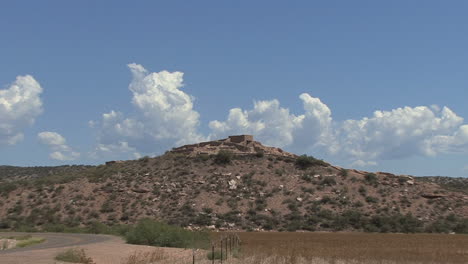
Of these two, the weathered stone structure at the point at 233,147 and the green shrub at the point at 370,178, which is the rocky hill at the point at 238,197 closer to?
the green shrub at the point at 370,178

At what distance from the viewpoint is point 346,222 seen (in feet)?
247

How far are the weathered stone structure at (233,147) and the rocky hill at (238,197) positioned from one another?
1.96ft

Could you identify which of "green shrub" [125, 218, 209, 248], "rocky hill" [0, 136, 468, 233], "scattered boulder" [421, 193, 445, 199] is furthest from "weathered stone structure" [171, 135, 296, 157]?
"green shrub" [125, 218, 209, 248]

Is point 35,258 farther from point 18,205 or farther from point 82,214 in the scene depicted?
point 18,205

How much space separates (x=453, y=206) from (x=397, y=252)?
47026 millimetres

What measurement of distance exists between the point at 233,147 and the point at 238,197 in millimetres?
22168

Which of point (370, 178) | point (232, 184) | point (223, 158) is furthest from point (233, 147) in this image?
point (370, 178)

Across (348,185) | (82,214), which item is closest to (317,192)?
(348,185)

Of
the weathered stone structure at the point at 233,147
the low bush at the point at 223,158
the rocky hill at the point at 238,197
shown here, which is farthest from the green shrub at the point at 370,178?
the low bush at the point at 223,158

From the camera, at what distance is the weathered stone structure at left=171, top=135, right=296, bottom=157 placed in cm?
10456

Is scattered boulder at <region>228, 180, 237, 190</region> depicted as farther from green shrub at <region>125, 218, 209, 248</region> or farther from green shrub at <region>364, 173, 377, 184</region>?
green shrub at <region>125, 218, 209, 248</region>

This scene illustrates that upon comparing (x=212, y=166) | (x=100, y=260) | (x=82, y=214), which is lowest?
(x=100, y=260)

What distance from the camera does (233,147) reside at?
106m

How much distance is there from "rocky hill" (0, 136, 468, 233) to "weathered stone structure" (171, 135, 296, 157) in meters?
0.60
